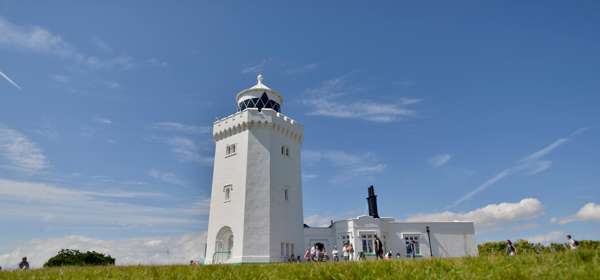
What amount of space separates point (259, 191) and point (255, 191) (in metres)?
0.30

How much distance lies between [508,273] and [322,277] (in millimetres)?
3758

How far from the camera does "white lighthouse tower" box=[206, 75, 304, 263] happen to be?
26.1 metres

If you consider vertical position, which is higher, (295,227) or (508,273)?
(295,227)

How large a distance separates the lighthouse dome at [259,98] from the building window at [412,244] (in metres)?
18.0

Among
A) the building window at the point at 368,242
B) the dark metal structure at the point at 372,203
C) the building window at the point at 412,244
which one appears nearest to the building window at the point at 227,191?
the building window at the point at 368,242

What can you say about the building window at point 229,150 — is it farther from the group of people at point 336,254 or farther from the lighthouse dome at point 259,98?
the group of people at point 336,254

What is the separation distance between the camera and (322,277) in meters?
8.09

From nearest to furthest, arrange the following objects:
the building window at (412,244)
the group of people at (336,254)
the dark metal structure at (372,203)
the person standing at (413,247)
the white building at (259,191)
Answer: the group of people at (336,254) < the white building at (259,191) < the person standing at (413,247) < the building window at (412,244) < the dark metal structure at (372,203)

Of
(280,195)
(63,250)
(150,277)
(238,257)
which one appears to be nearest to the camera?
(150,277)

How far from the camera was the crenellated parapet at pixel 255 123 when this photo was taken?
2889cm

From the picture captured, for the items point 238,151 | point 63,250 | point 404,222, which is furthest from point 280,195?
point 63,250

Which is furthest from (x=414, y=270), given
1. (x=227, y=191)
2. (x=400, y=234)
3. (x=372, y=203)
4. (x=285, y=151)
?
(x=372, y=203)

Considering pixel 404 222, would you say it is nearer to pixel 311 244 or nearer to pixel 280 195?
pixel 311 244

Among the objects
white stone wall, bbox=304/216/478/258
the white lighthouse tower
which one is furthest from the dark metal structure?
the white lighthouse tower
